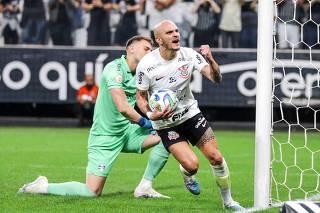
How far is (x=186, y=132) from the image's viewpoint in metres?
9.16

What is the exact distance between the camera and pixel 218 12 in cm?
2088

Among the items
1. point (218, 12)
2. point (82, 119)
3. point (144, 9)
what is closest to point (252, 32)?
point (218, 12)

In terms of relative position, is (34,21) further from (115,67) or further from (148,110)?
(148,110)

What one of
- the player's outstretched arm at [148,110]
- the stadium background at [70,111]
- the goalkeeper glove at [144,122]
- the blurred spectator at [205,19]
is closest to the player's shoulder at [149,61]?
the player's outstretched arm at [148,110]

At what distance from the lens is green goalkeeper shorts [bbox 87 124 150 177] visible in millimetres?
10148

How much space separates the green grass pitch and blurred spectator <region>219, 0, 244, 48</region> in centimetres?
236

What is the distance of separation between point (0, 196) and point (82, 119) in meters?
12.3

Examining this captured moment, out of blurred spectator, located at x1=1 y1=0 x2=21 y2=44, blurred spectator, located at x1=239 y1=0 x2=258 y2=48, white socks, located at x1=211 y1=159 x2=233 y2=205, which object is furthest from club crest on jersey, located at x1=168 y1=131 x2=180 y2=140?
blurred spectator, located at x1=1 y1=0 x2=21 y2=44

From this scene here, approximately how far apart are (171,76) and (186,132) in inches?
23.1

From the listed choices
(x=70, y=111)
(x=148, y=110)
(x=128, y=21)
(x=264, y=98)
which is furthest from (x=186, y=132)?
(x=70, y=111)

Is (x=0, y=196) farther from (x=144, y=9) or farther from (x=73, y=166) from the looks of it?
(x=144, y=9)

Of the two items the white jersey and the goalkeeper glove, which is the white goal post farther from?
the goalkeeper glove

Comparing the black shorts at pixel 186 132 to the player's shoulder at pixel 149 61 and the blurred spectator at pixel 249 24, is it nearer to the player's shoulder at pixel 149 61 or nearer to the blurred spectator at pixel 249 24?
the player's shoulder at pixel 149 61

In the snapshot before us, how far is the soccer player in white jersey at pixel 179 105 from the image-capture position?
895cm
